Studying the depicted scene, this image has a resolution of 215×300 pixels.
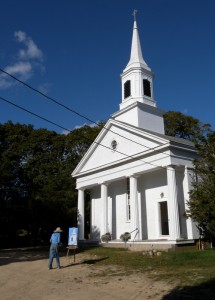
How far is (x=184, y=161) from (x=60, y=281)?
1275 centimetres

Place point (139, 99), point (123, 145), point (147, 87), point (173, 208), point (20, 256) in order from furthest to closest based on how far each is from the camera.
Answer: point (147, 87) → point (139, 99) → point (123, 145) → point (20, 256) → point (173, 208)

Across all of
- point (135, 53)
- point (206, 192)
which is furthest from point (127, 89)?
point (206, 192)

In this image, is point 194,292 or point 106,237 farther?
point 106,237

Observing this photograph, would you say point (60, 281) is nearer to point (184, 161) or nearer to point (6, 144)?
point (184, 161)

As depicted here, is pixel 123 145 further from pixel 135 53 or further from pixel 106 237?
pixel 135 53

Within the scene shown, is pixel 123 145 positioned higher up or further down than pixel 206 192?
higher up

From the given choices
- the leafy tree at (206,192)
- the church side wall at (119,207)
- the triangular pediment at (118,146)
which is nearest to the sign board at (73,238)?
the leafy tree at (206,192)

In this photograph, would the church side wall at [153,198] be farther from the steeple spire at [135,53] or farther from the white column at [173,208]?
the steeple spire at [135,53]

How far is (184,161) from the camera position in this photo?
2153 cm

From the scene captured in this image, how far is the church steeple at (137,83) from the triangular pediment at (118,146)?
320cm

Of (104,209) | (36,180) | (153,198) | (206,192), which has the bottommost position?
(104,209)

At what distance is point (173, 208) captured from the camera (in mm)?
19969

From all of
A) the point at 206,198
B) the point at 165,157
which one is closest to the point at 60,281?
the point at 206,198

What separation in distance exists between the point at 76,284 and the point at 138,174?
43.1ft
